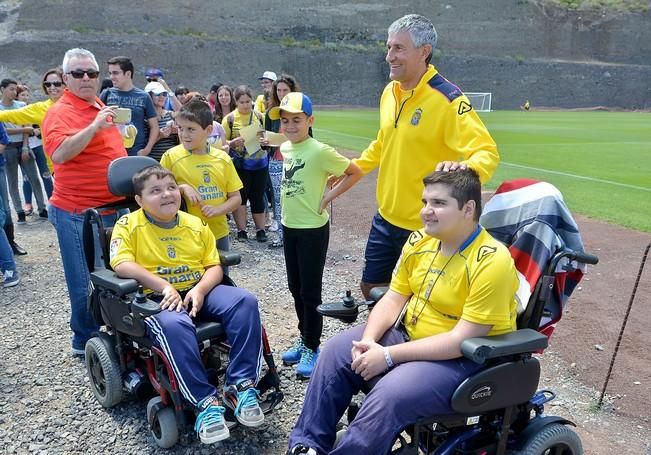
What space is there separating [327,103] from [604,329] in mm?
46709

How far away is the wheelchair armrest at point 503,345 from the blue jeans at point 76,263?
282cm

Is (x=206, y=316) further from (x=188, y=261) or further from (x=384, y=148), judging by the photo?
(x=384, y=148)

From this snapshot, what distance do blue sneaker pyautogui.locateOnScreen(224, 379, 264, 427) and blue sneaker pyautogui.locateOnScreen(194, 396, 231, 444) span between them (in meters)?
0.10

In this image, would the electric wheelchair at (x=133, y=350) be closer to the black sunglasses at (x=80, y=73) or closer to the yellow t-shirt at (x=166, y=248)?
the yellow t-shirt at (x=166, y=248)

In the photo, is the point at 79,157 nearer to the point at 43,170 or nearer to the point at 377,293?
the point at 377,293

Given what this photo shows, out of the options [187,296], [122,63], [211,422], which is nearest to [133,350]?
[187,296]

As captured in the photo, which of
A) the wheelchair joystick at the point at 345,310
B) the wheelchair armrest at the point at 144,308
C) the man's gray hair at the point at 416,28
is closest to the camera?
the wheelchair armrest at the point at 144,308

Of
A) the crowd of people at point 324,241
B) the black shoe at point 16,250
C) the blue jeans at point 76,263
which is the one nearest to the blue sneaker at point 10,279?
the black shoe at point 16,250

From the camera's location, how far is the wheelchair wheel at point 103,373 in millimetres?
3455

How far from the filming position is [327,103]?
4981 centimetres

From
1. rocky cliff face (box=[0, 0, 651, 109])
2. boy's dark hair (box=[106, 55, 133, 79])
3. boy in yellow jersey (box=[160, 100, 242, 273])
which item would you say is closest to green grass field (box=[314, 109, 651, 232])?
boy in yellow jersey (box=[160, 100, 242, 273])

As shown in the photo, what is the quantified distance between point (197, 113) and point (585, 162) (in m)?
13.4

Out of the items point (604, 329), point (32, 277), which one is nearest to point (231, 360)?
point (604, 329)

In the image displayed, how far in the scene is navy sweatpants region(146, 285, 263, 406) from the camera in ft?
9.68
